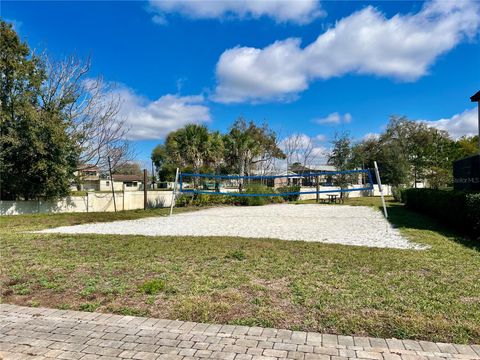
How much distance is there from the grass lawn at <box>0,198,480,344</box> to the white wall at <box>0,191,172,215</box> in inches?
274

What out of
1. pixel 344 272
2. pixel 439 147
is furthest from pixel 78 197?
pixel 439 147

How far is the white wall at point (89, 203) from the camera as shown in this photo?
12.5 meters

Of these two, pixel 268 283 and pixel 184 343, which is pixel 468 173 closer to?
pixel 268 283

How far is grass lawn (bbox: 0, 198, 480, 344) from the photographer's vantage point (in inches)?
120

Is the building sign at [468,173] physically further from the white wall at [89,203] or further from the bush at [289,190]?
the white wall at [89,203]

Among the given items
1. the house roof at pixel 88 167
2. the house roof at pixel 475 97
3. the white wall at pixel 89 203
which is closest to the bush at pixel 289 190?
the white wall at pixel 89 203

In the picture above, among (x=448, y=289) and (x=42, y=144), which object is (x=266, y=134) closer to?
(x=42, y=144)

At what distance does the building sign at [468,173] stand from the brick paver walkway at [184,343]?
7371 millimetres

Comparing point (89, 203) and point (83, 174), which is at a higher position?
point (83, 174)

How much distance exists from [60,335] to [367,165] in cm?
3850

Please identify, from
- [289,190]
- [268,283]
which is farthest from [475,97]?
[289,190]

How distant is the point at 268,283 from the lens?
4.04 meters

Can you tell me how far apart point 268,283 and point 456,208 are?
20.8ft

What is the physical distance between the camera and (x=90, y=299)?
143 inches
